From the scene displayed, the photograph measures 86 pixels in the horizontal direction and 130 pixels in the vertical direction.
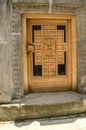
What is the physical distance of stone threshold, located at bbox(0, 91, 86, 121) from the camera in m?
4.10

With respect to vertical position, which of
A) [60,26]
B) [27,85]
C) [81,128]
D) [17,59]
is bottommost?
[81,128]

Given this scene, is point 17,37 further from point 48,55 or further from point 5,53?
point 48,55

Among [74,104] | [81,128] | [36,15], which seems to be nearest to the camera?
[81,128]

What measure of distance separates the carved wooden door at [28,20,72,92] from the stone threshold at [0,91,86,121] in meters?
0.53

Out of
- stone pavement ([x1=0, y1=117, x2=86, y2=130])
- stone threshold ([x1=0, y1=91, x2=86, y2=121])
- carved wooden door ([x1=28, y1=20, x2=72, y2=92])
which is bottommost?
stone pavement ([x1=0, y1=117, x2=86, y2=130])

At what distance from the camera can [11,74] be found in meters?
4.33

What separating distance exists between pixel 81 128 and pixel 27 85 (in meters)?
1.63

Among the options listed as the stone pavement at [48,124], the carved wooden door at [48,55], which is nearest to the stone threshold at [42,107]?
the stone pavement at [48,124]

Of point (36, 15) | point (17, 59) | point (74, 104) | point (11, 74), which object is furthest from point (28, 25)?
point (74, 104)

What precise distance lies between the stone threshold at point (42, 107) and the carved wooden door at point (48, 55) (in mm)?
526

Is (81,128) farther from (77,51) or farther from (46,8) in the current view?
(46,8)

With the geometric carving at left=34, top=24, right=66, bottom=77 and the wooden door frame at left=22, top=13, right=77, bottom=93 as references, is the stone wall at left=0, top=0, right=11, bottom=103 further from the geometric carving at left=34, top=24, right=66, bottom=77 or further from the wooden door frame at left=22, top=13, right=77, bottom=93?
the geometric carving at left=34, top=24, right=66, bottom=77

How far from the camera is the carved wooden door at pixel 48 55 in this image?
4770 millimetres

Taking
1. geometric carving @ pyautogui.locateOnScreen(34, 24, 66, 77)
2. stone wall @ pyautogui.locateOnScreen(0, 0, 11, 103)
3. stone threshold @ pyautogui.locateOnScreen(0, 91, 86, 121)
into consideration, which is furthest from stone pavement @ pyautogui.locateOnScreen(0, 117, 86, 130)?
geometric carving @ pyautogui.locateOnScreen(34, 24, 66, 77)
